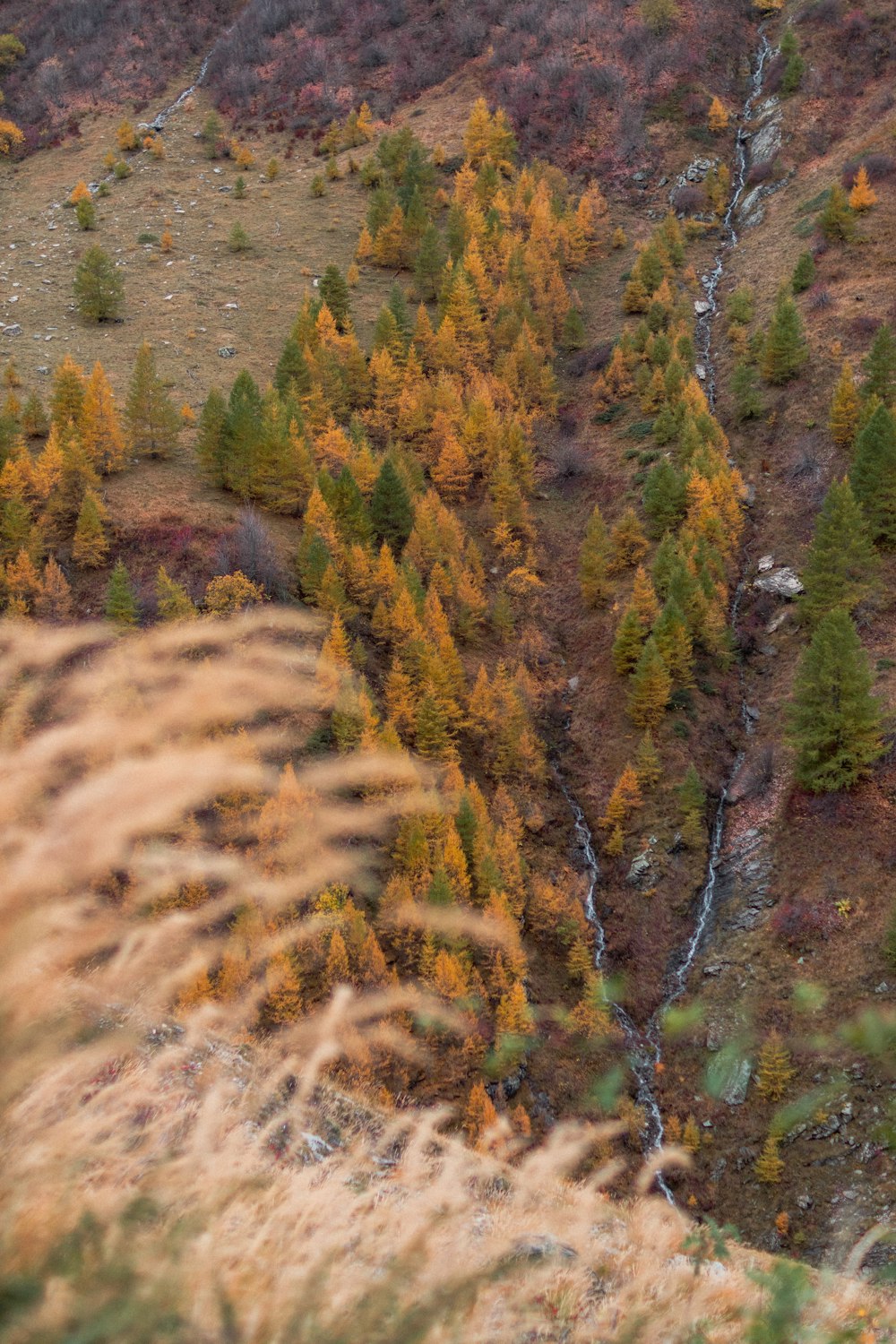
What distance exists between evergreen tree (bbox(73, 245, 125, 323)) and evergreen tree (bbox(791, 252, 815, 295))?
47740mm

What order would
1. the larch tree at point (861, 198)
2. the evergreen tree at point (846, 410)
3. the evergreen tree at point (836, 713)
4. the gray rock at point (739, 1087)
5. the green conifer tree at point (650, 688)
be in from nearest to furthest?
the gray rock at point (739, 1087)
the evergreen tree at point (836, 713)
the green conifer tree at point (650, 688)
the evergreen tree at point (846, 410)
the larch tree at point (861, 198)

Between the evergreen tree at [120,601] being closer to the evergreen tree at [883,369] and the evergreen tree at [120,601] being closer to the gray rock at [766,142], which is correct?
the evergreen tree at [883,369]

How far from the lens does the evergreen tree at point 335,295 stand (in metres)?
69.0

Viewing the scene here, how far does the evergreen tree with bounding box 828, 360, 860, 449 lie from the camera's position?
175ft

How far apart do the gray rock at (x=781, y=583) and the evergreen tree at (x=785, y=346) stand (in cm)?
1669

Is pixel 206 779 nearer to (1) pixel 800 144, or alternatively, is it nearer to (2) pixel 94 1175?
(2) pixel 94 1175

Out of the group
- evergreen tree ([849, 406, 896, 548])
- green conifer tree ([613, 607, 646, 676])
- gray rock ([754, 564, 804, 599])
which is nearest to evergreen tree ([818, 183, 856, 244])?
evergreen tree ([849, 406, 896, 548])

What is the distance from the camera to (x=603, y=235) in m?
84.2

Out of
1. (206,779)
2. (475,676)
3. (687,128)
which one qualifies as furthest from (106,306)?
(206,779)

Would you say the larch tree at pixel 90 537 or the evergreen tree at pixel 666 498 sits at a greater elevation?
the larch tree at pixel 90 537

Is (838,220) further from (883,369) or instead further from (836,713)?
(836,713)

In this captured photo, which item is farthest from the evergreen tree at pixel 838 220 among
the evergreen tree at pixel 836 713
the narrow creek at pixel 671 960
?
the evergreen tree at pixel 836 713

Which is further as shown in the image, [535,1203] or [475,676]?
[475,676]

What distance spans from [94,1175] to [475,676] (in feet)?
140
